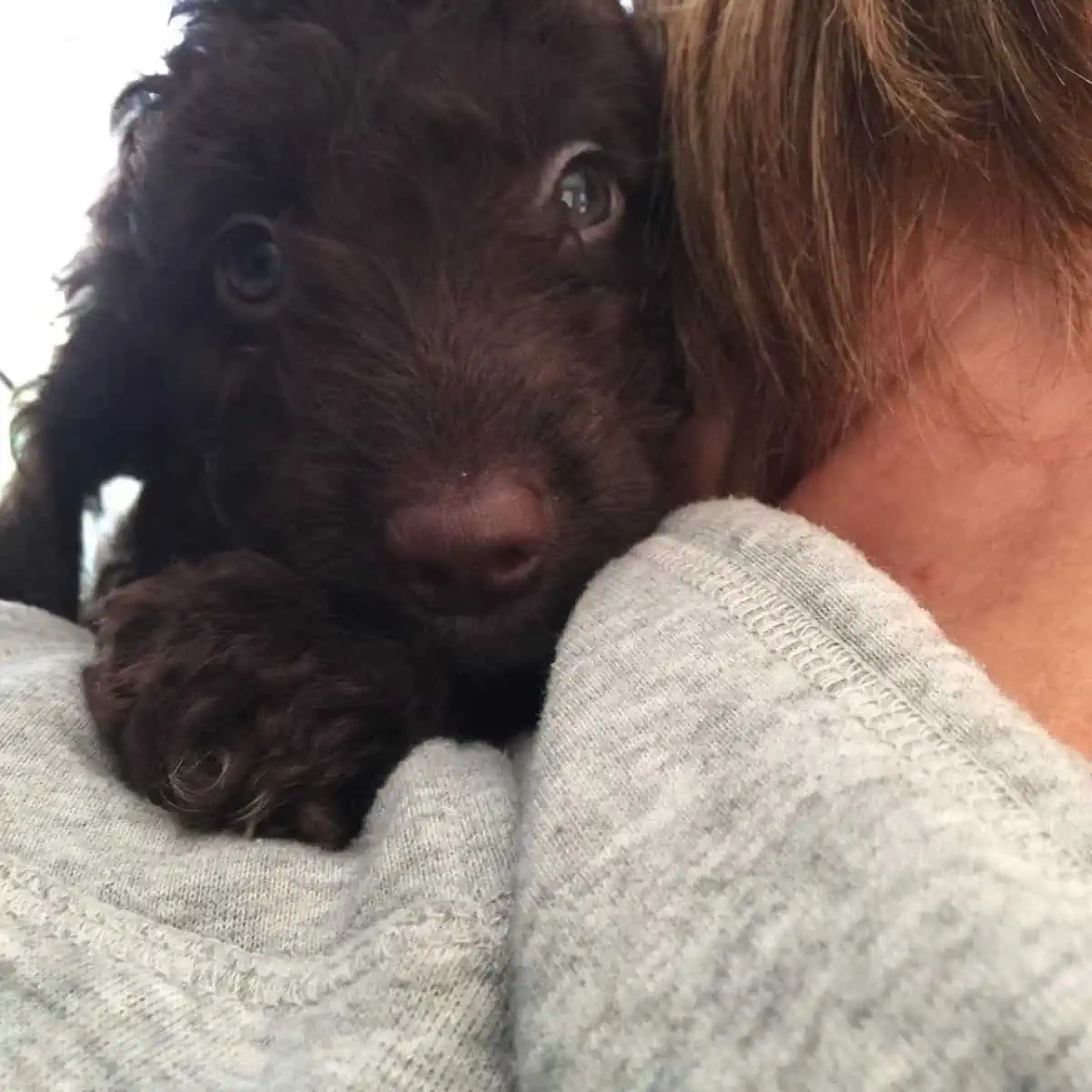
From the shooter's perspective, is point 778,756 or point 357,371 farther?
point 357,371

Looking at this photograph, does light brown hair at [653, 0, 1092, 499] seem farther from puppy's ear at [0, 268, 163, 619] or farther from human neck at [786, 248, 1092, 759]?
puppy's ear at [0, 268, 163, 619]

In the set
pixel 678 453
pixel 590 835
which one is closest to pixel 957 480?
pixel 678 453

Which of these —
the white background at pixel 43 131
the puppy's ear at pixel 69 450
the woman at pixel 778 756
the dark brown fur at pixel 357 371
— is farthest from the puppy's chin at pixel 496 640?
the white background at pixel 43 131

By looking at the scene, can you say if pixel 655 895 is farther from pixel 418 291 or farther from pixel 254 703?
pixel 418 291

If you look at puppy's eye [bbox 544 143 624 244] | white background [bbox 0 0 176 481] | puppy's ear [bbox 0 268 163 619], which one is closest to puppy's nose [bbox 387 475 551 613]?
puppy's eye [bbox 544 143 624 244]

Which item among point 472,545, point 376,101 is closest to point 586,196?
point 376,101
